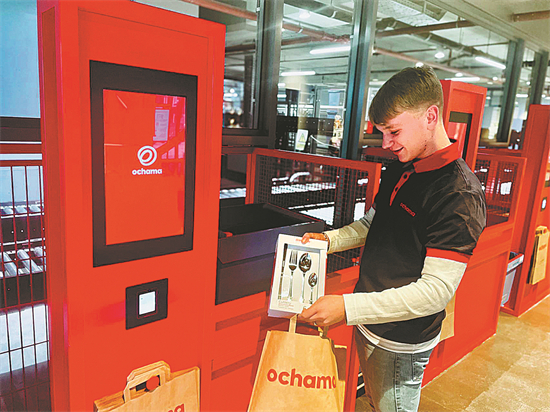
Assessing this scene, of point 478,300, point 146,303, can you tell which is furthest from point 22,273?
point 478,300

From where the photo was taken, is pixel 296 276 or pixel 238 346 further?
pixel 238 346

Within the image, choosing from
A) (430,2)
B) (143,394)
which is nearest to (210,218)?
(143,394)

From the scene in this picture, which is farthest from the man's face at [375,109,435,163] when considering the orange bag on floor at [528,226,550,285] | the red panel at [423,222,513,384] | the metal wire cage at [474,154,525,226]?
the orange bag on floor at [528,226,550,285]

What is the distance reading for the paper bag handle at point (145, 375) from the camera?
128cm

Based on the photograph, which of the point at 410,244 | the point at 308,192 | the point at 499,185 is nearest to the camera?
the point at 410,244

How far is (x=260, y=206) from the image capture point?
2.37m

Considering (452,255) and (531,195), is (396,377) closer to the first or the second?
(452,255)

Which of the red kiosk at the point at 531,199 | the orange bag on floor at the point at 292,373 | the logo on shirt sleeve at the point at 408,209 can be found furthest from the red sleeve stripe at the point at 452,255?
the red kiosk at the point at 531,199

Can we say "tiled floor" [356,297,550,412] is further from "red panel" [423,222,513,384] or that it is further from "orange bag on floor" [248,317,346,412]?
"orange bag on floor" [248,317,346,412]

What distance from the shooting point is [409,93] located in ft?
4.38

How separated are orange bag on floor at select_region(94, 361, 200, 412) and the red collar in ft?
3.67

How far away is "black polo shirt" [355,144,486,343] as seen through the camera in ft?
4.25

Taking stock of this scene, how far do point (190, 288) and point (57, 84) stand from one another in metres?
0.79

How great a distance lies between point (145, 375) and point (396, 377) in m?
0.94
